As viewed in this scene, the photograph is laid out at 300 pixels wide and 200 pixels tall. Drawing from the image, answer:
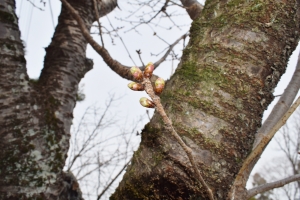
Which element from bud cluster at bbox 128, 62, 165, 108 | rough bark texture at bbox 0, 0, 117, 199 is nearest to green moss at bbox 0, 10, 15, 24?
rough bark texture at bbox 0, 0, 117, 199

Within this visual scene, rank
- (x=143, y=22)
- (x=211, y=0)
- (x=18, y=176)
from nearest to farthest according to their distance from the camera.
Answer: (x=211, y=0) < (x=18, y=176) < (x=143, y=22)

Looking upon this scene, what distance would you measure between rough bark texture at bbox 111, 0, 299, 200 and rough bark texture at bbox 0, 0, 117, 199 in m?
1.03

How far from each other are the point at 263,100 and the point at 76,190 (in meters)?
1.76

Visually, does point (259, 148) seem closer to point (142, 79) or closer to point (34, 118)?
point (142, 79)

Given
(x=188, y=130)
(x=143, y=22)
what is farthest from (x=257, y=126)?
(x=143, y=22)

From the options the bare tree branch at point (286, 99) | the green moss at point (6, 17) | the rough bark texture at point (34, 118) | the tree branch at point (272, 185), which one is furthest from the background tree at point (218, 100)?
the green moss at point (6, 17)

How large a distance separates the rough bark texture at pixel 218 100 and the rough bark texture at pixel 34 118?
103cm

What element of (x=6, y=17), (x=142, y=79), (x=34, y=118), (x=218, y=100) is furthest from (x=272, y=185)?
(x=6, y=17)

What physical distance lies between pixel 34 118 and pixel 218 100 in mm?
1350

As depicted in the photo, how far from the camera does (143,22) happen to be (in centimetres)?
292

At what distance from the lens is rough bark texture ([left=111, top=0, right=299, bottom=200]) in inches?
26.4

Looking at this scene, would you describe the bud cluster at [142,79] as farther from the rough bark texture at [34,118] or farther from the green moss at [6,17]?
the green moss at [6,17]

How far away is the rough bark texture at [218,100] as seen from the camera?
0.67 meters

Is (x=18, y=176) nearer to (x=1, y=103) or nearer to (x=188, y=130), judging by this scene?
(x=1, y=103)
